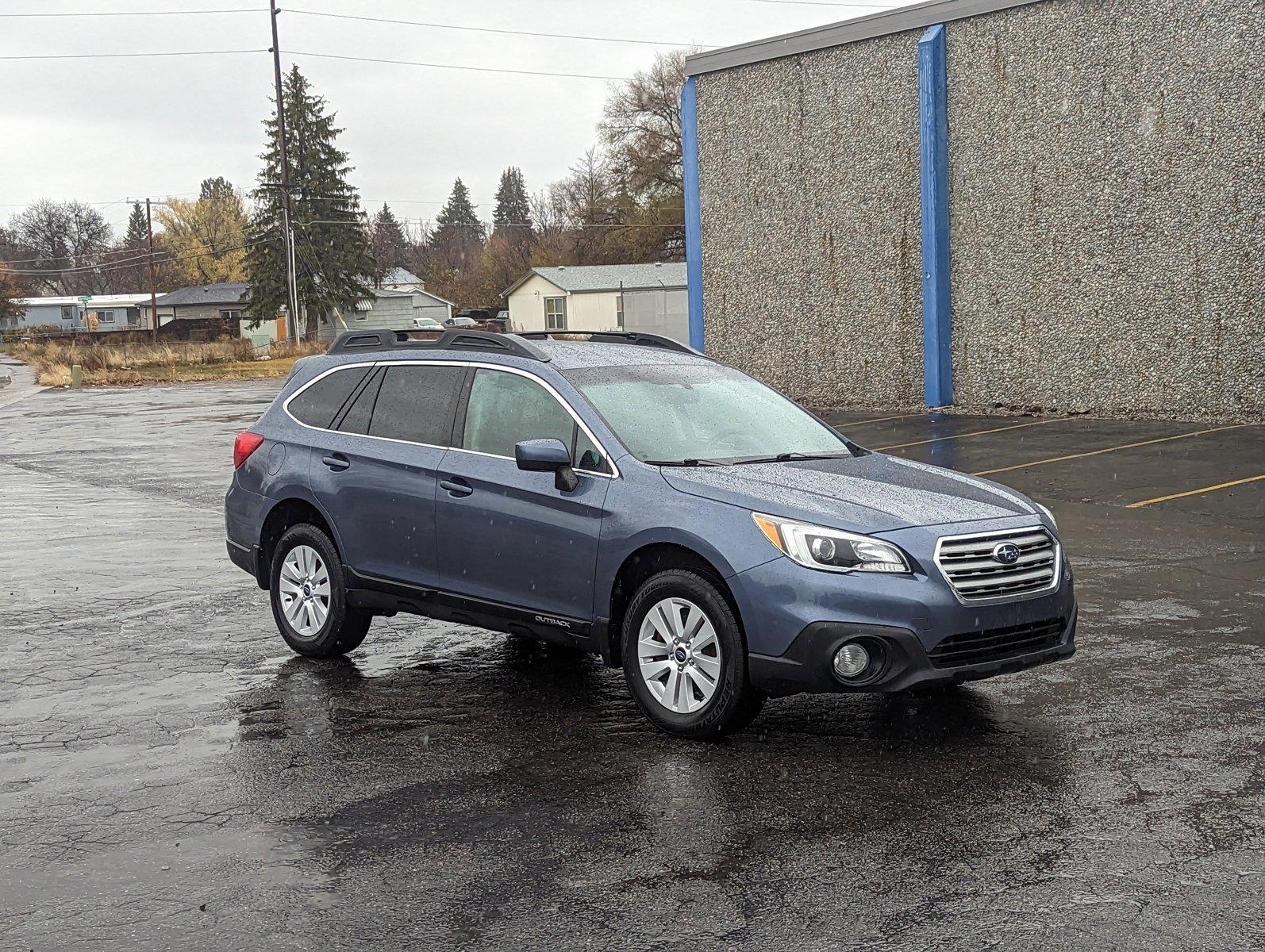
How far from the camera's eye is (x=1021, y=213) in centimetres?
2309

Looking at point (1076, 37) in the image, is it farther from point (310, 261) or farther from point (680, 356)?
point (310, 261)

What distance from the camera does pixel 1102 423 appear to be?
69.3 ft

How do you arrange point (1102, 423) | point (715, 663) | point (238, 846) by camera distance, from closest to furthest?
1. point (238, 846)
2. point (715, 663)
3. point (1102, 423)

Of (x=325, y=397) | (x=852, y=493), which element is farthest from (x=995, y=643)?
(x=325, y=397)

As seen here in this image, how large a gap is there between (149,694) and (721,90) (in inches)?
889

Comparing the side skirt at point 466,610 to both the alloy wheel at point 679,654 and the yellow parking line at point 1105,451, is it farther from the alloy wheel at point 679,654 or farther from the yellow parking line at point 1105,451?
the yellow parking line at point 1105,451

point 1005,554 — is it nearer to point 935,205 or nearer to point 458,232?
point 935,205

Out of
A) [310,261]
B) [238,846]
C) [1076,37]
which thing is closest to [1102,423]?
[1076,37]

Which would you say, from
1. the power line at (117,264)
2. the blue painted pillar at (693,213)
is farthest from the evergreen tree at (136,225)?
the blue painted pillar at (693,213)

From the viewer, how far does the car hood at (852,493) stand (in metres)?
6.15

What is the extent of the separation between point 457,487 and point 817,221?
784 inches

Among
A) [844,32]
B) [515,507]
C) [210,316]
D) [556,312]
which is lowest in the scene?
[515,507]

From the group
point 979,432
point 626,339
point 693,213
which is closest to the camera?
point 626,339

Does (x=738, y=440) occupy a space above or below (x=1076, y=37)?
below
